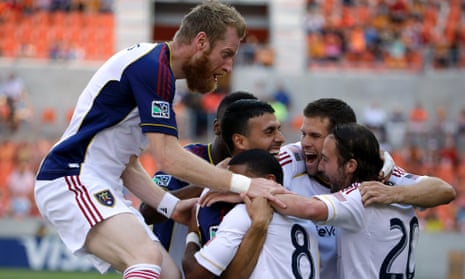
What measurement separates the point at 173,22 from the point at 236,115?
21407mm

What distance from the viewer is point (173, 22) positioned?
26.3 m

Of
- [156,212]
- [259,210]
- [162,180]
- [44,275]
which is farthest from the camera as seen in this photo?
[44,275]

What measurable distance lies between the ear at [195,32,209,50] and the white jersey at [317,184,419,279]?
1.13 m

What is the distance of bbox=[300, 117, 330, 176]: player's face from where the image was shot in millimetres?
5398

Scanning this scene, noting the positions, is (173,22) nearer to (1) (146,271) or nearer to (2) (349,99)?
(2) (349,99)

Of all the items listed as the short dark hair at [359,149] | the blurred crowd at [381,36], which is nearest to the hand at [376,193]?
the short dark hair at [359,149]

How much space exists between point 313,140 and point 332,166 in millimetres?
496

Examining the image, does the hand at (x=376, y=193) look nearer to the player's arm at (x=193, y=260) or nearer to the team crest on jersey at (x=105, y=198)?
the player's arm at (x=193, y=260)

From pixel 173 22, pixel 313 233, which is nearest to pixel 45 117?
pixel 173 22

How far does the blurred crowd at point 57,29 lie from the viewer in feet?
78.4

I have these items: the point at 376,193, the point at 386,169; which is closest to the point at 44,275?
the point at 386,169

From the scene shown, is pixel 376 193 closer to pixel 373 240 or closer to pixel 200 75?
pixel 373 240

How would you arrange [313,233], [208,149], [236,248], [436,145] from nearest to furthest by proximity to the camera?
[236,248] < [313,233] < [208,149] < [436,145]

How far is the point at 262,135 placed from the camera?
520 centimetres
